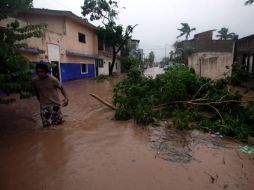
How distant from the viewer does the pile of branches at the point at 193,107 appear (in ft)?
17.4

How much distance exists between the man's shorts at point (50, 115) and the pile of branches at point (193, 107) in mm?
1729

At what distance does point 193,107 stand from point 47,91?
4476 mm

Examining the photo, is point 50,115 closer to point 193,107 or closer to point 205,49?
point 193,107

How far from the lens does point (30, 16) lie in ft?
53.0

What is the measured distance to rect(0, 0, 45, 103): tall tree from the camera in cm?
408

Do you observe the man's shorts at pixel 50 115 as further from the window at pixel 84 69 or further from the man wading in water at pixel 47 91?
the window at pixel 84 69

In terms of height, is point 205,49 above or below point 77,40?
above

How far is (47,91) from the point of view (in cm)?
462

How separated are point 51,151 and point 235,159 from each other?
11.3 ft

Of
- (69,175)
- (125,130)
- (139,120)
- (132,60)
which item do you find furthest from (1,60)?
(132,60)

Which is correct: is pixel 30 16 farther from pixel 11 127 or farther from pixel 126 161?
pixel 126 161

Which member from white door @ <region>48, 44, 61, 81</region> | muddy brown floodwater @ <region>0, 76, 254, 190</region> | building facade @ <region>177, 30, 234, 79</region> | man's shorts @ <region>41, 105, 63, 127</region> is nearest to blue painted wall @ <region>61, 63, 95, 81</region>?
white door @ <region>48, 44, 61, 81</region>

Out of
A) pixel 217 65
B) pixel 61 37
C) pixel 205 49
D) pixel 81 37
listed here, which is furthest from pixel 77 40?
pixel 205 49

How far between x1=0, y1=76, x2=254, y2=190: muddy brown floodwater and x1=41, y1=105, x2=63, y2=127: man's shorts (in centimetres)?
19
